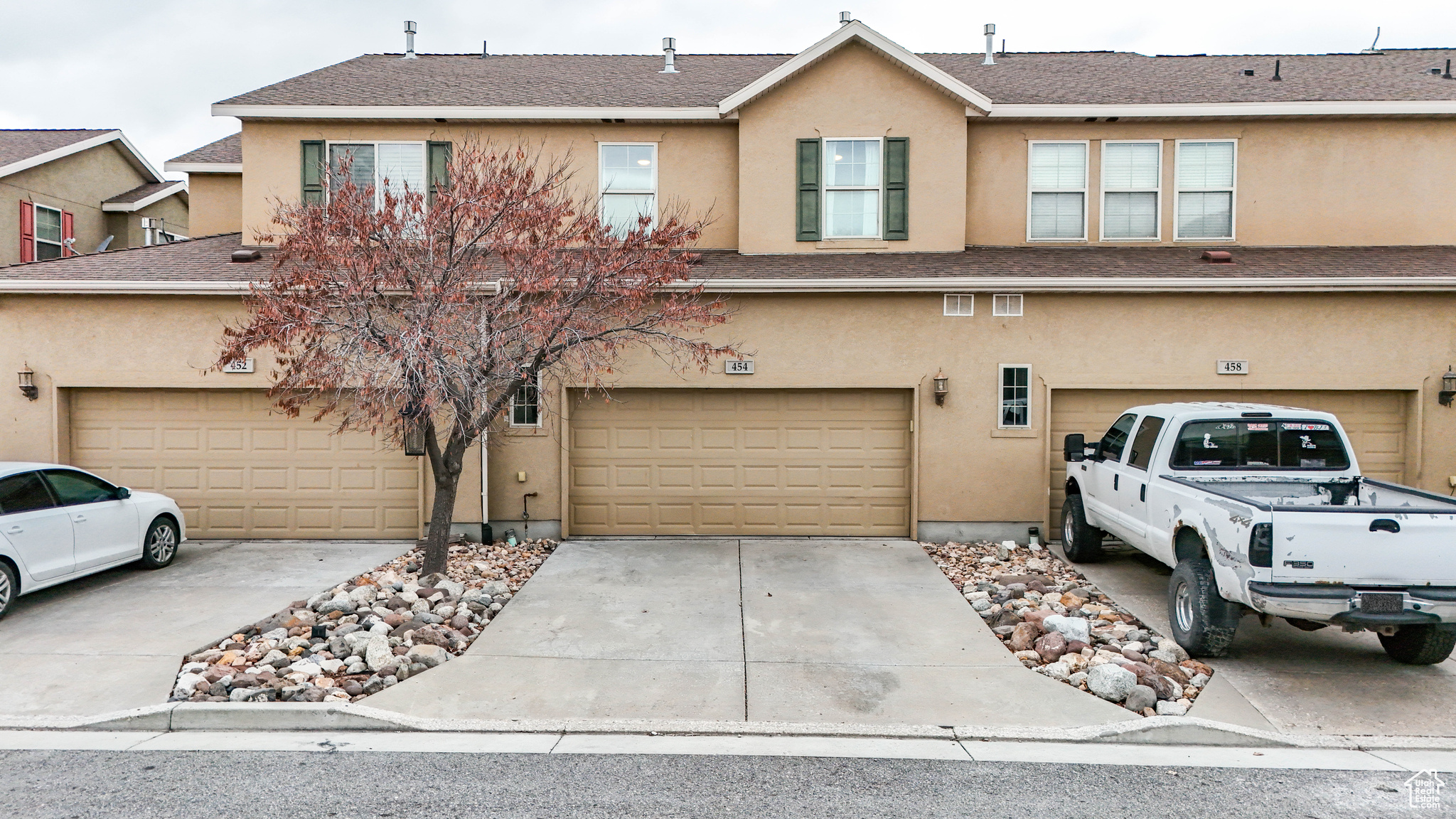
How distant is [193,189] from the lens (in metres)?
14.4

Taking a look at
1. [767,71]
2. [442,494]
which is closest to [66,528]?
[442,494]

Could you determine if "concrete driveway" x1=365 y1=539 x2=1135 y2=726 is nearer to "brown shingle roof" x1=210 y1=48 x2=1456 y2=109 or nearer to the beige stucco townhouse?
the beige stucco townhouse

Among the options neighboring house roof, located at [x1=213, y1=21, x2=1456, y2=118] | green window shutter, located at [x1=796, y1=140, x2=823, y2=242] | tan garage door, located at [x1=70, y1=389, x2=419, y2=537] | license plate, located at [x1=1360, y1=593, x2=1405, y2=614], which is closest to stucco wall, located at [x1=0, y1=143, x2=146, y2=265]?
neighboring house roof, located at [x1=213, y1=21, x2=1456, y2=118]

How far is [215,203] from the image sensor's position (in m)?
14.5

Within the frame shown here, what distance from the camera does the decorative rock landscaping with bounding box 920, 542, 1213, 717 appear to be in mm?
5977

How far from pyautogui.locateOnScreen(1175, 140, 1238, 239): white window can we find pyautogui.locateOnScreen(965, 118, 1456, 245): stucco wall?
0.12 m

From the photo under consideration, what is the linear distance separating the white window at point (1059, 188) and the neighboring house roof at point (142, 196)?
1974cm

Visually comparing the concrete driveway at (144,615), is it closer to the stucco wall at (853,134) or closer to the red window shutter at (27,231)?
the stucco wall at (853,134)

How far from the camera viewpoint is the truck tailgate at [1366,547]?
569cm

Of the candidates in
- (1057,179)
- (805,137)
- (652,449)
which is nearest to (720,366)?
(652,449)

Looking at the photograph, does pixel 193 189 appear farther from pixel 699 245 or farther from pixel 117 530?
pixel 699 245

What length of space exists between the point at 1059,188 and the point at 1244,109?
2.80 metres

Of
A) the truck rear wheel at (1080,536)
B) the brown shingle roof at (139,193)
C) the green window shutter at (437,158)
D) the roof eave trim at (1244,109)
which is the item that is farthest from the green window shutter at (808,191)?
the brown shingle roof at (139,193)

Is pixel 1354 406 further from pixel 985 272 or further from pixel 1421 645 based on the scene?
pixel 1421 645
